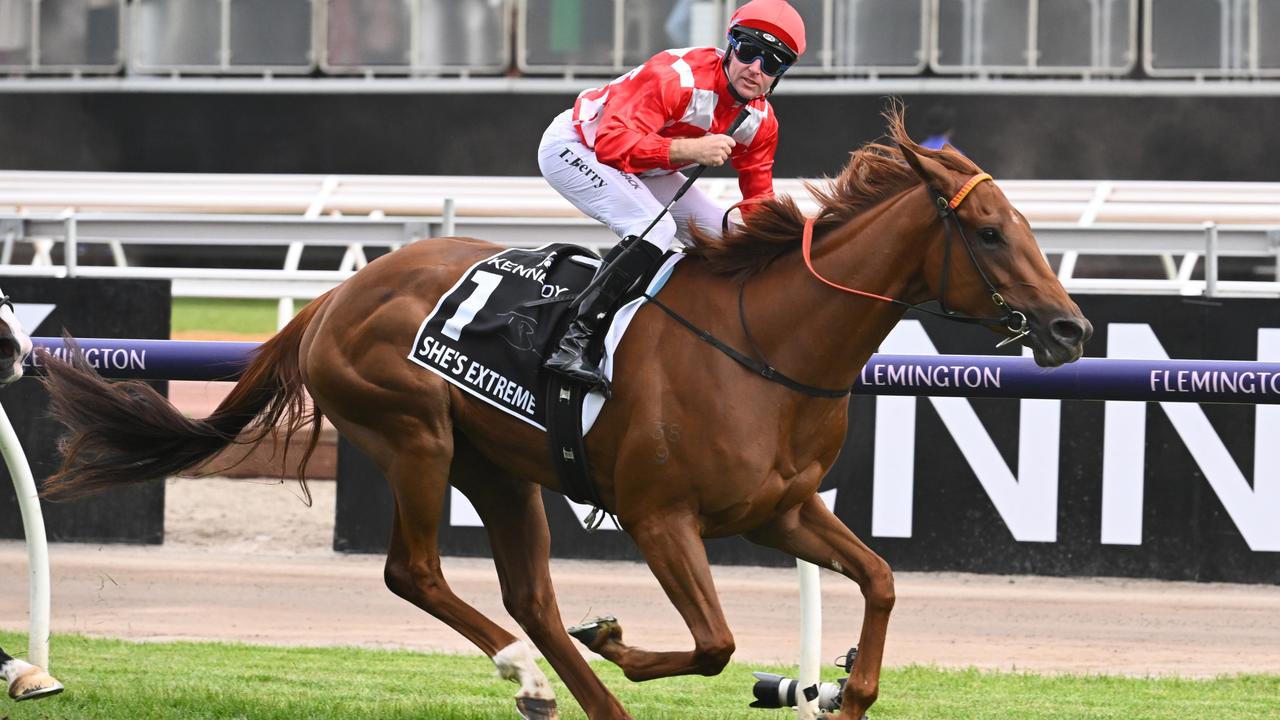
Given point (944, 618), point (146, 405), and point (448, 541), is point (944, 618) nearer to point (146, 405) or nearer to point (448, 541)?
point (448, 541)

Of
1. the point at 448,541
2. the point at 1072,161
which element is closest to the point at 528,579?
the point at 448,541

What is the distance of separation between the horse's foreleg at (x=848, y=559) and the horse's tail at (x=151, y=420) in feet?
4.90

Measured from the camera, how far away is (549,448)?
445 cm

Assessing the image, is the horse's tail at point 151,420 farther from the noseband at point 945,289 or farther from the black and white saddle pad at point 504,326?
the noseband at point 945,289

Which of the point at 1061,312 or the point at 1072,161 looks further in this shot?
the point at 1072,161

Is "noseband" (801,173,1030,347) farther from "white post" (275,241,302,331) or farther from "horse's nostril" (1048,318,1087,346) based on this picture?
"white post" (275,241,302,331)

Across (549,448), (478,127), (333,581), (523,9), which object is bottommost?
(333,581)

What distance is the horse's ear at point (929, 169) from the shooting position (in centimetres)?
410

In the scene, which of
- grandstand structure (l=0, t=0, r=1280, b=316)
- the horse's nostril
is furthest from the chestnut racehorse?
grandstand structure (l=0, t=0, r=1280, b=316)

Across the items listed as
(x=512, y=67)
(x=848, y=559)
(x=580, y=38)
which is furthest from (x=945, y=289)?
(x=512, y=67)

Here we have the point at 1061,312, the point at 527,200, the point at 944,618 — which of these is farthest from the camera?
the point at 527,200

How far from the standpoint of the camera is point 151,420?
16.7ft

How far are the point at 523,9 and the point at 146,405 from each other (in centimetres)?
816

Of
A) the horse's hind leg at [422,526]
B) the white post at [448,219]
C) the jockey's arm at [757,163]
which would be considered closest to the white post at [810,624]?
the horse's hind leg at [422,526]
